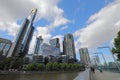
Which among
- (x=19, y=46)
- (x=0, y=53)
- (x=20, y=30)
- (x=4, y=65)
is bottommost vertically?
(x=4, y=65)

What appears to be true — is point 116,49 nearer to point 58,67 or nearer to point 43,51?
point 58,67

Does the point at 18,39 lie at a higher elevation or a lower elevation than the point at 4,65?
higher

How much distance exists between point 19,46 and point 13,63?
83.4 meters

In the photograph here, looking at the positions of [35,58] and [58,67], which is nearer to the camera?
[58,67]

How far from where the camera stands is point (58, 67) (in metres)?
140

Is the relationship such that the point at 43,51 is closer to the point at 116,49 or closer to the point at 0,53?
the point at 0,53

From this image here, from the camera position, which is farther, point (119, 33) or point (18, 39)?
point (18, 39)

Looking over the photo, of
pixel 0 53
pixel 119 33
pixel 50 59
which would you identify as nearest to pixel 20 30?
pixel 50 59

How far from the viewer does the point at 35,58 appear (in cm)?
18538

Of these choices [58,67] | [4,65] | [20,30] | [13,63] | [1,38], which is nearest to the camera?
[4,65]

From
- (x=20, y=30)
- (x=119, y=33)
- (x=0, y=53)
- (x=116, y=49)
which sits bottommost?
(x=116, y=49)

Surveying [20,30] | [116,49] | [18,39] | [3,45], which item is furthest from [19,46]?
[116,49]

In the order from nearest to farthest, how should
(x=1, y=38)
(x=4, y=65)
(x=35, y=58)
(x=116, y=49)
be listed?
(x=116, y=49) < (x=4, y=65) < (x=1, y=38) < (x=35, y=58)

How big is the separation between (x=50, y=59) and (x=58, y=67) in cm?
5738
